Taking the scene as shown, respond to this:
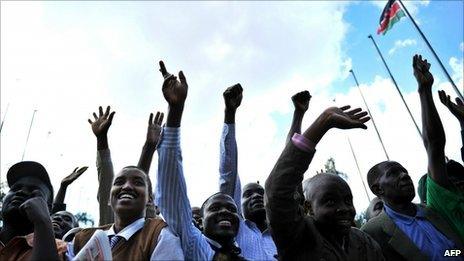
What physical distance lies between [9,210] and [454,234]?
3.52m

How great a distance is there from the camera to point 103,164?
12.6 feet

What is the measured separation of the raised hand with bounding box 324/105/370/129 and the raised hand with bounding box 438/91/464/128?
2.39 metres

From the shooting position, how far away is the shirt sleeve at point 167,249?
2.17 m

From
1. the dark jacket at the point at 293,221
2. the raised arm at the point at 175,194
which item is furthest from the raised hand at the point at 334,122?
the raised arm at the point at 175,194

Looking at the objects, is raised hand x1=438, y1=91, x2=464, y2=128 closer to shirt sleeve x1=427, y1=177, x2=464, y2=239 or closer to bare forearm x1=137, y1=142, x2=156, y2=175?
shirt sleeve x1=427, y1=177, x2=464, y2=239

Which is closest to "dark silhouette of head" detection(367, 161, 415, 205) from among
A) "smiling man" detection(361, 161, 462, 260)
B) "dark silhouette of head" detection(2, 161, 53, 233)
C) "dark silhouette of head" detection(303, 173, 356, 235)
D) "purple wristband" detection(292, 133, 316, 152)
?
"smiling man" detection(361, 161, 462, 260)

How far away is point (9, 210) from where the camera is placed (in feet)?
9.15

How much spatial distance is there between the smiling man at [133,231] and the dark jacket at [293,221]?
630mm

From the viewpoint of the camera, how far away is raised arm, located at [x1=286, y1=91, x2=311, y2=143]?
10.2ft

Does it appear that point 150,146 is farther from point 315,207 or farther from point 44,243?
point 315,207

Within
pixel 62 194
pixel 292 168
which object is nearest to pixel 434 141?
pixel 292 168

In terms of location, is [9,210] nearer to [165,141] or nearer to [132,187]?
[132,187]

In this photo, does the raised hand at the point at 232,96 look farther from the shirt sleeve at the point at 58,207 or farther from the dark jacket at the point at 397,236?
the shirt sleeve at the point at 58,207

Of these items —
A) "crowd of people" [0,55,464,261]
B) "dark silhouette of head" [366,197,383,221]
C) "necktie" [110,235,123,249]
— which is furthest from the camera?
"dark silhouette of head" [366,197,383,221]
